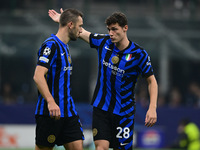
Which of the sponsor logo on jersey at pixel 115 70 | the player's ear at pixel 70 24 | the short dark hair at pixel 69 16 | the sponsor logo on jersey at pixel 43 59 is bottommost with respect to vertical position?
the sponsor logo on jersey at pixel 115 70

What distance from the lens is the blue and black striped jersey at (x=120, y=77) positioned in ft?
20.6

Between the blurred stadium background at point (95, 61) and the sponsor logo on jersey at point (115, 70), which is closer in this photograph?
the sponsor logo on jersey at point (115, 70)

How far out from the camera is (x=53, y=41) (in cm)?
577

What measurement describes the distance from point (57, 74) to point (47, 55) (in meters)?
0.27

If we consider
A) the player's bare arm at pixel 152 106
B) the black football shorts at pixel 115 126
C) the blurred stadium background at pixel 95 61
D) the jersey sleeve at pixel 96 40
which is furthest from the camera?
the blurred stadium background at pixel 95 61

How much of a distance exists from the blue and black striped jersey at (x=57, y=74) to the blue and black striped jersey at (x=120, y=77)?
1.94ft

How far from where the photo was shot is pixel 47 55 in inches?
222

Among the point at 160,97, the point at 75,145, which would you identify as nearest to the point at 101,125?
the point at 75,145

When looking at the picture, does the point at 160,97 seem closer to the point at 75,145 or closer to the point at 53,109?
the point at 75,145

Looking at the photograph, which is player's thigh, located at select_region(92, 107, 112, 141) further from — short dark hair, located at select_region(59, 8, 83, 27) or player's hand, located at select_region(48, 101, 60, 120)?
short dark hair, located at select_region(59, 8, 83, 27)

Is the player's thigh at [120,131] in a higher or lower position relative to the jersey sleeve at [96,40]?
lower

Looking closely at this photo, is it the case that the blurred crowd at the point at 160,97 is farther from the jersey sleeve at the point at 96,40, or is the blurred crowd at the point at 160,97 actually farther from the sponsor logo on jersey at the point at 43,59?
the sponsor logo on jersey at the point at 43,59

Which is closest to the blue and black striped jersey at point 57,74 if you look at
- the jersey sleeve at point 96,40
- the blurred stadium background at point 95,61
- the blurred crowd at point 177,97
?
the jersey sleeve at point 96,40

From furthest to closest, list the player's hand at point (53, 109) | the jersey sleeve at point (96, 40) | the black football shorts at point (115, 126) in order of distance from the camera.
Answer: the jersey sleeve at point (96, 40)
the black football shorts at point (115, 126)
the player's hand at point (53, 109)
